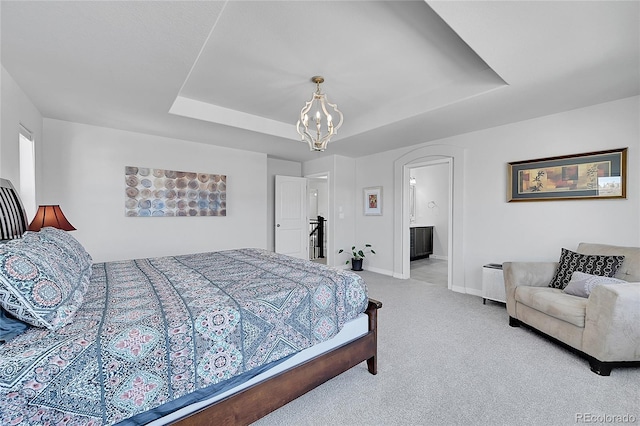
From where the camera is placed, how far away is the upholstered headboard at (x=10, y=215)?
6.07 feet

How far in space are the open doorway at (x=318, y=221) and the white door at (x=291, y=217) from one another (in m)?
0.23

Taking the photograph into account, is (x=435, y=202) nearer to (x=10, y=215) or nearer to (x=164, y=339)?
(x=164, y=339)

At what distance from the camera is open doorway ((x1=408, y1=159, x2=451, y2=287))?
21.3 feet

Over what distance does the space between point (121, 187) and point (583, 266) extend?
5467 millimetres

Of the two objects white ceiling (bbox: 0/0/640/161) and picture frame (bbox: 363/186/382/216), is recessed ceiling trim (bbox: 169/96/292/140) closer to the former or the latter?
white ceiling (bbox: 0/0/640/161)

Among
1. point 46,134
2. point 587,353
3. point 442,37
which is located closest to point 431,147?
point 442,37

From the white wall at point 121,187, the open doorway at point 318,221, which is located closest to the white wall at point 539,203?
the open doorway at point 318,221

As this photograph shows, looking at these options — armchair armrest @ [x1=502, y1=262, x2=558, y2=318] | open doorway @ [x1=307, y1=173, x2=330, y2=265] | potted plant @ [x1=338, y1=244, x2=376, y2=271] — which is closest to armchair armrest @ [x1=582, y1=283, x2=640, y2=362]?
armchair armrest @ [x1=502, y1=262, x2=558, y2=318]

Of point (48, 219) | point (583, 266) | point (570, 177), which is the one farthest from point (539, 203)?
point (48, 219)

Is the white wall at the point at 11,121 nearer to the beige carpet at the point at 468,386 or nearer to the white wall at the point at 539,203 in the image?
the beige carpet at the point at 468,386

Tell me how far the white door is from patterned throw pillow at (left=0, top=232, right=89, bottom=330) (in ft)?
14.2

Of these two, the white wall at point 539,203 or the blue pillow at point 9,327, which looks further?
the white wall at point 539,203

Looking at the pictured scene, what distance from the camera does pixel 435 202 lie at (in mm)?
7023

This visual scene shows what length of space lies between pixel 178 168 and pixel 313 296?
3.53 metres
